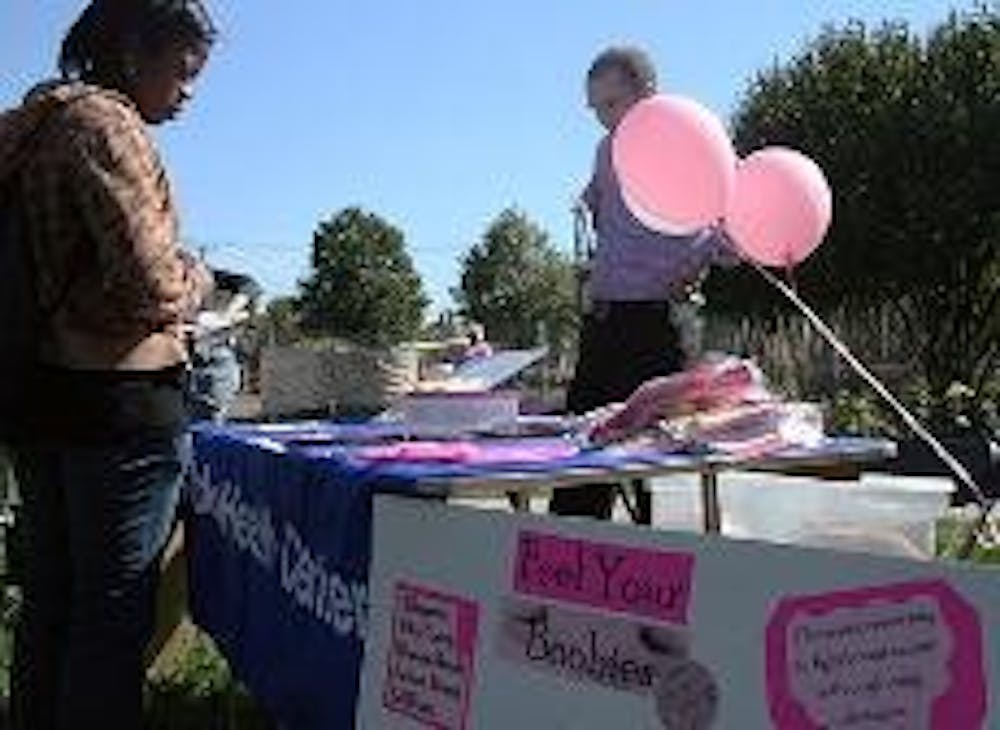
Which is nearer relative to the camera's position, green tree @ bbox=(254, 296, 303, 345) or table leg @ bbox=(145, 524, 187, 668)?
table leg @ bbox=(145, 524, 187, 668)

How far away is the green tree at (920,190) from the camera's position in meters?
26.6

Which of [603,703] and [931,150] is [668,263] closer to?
[603,703]

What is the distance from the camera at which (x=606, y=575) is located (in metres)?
2.86

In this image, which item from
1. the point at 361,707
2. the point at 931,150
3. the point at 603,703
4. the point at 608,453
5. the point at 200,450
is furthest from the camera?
the point at 931,150

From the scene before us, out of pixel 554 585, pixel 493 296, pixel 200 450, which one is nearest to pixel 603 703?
pixel 554 585

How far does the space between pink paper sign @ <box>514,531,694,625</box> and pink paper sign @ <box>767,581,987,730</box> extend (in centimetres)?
21

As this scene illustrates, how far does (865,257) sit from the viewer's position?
27.0 meters

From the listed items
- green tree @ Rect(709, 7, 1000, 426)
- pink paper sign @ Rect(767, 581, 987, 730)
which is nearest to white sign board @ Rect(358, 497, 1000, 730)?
pink paper sign @ Rect(767, 581, 987, 730)

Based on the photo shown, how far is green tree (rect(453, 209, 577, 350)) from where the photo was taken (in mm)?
66375

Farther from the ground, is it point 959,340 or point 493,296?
point 493,296

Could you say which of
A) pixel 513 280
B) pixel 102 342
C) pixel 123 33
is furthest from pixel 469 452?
pixel 513 280

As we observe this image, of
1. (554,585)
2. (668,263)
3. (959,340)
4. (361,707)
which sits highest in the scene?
(959,340)

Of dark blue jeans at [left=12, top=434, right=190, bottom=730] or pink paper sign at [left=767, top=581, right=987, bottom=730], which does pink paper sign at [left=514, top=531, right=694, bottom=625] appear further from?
dark blue jeans at [left=12, top=434, right=190, bottom=730]

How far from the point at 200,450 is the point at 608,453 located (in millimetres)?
1678
